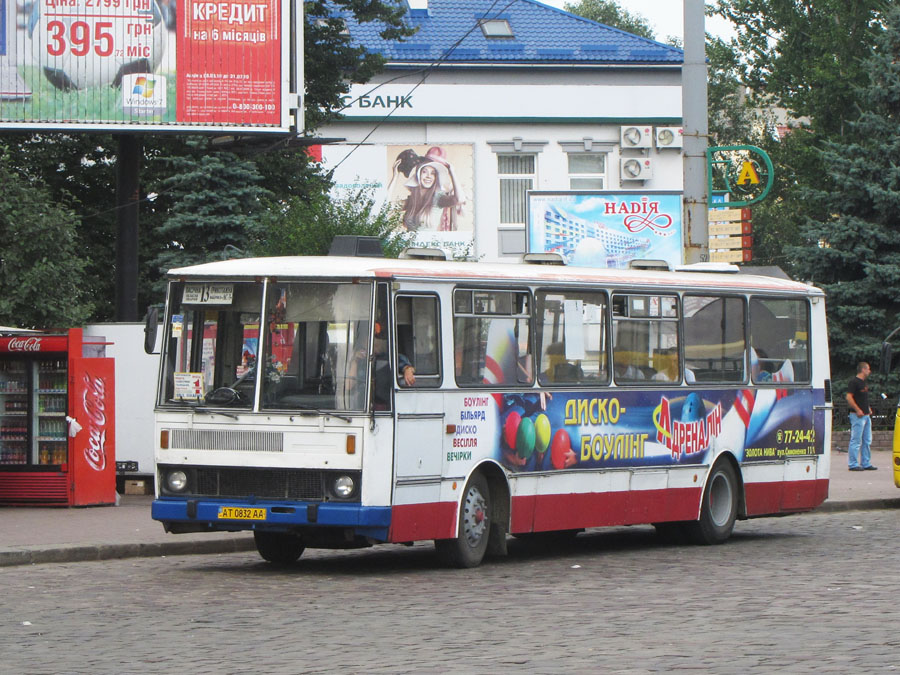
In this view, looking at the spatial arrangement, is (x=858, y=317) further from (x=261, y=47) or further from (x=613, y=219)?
(x=261, y=47)

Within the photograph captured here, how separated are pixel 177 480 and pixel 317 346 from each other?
5.37ft

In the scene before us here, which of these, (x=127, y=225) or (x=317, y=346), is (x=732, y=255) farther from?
(x=317, y=346)

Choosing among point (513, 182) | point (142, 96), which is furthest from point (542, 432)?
point (513, 182)

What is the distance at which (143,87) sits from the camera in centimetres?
2375

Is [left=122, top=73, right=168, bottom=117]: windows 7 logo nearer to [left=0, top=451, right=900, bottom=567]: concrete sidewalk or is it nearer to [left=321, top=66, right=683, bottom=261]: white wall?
[left=0, top=451, right=900, bottom=567]: concrete sidewalk

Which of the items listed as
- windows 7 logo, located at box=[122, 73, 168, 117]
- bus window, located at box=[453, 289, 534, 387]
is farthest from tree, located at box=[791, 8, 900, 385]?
bus window, located at box=[453, 289, 534, 387]

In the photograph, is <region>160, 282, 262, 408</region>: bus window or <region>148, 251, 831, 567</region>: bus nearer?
<region>148, 251, 831, 567</region>: bus

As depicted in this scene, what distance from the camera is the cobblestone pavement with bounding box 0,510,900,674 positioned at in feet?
29.4

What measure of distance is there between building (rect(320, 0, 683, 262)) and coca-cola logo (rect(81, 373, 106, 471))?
1077 inches

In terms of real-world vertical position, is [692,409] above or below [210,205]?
below

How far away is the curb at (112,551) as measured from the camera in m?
14.5

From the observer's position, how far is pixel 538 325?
1497 centimetres

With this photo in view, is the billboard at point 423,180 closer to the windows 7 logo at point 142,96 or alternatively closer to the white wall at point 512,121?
the white wall at point 512,121

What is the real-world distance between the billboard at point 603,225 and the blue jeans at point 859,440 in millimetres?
7807
